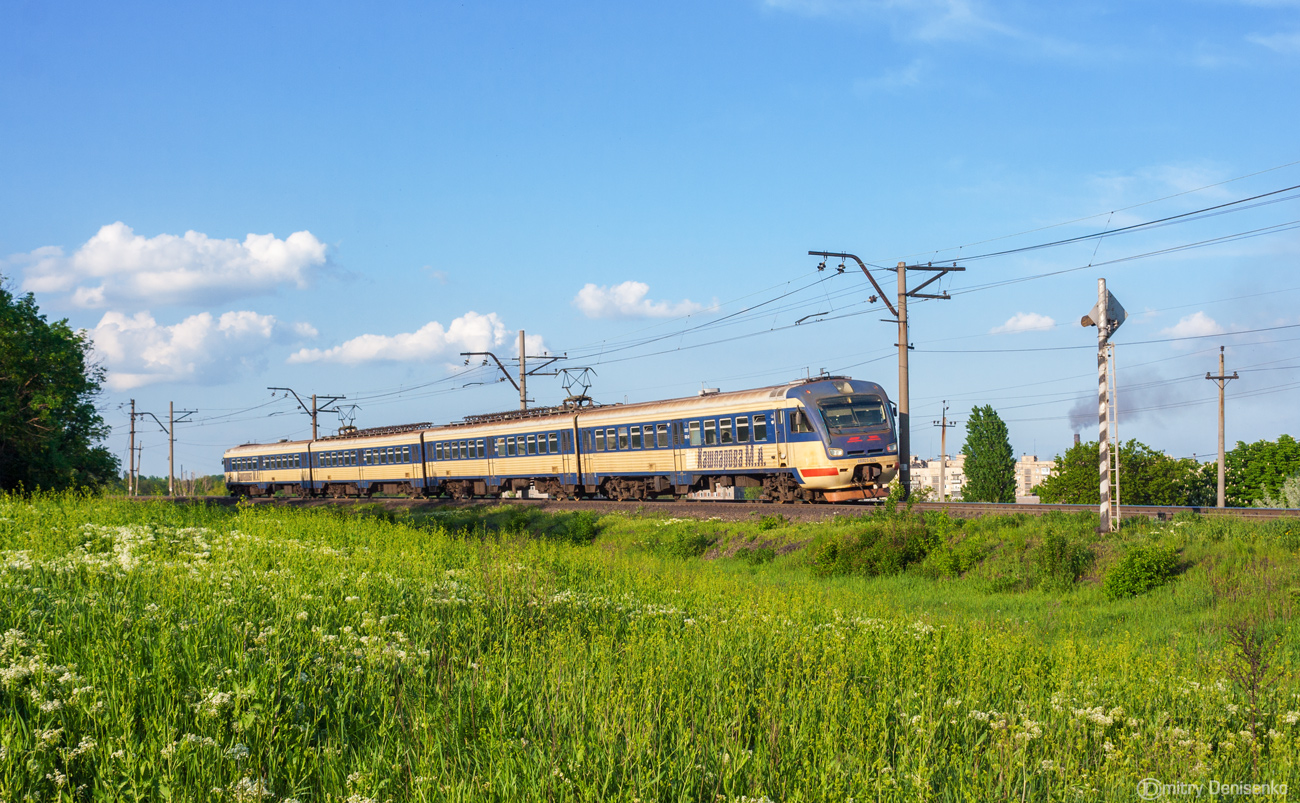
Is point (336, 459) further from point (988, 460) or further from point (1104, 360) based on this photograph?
point (988, 460)

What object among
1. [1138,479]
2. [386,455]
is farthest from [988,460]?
[386,455]

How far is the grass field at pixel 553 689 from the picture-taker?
485 centimetres

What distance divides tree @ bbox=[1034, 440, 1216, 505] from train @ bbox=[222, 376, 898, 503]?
197ft

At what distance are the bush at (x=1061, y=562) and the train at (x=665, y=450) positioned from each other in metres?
9.39

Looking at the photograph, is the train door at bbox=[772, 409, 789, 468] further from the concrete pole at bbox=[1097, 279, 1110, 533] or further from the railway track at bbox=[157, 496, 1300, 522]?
the concrete pole at bbox=[1097, 279, 1110, 533]

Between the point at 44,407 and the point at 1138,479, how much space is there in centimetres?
8346

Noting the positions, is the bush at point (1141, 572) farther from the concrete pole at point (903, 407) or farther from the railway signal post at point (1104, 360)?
the concrete pole at point (903, 407)

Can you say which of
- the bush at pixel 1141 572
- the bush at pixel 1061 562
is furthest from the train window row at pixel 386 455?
the bush at pixel 1141 572

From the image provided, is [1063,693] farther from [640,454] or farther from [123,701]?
[640,454]

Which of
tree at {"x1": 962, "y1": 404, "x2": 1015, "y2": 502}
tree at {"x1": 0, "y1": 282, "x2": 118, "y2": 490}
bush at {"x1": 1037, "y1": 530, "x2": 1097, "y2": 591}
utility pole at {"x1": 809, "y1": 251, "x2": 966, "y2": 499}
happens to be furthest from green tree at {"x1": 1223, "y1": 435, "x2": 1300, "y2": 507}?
tree at {"x1": 0, "y1": 282, "x2": 118, "y2": 490}

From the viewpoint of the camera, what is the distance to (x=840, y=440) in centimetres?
2497

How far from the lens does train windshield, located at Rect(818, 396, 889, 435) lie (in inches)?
989

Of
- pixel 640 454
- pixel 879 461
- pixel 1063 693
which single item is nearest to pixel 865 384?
pixel 879 461

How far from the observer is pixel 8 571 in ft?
26.8
